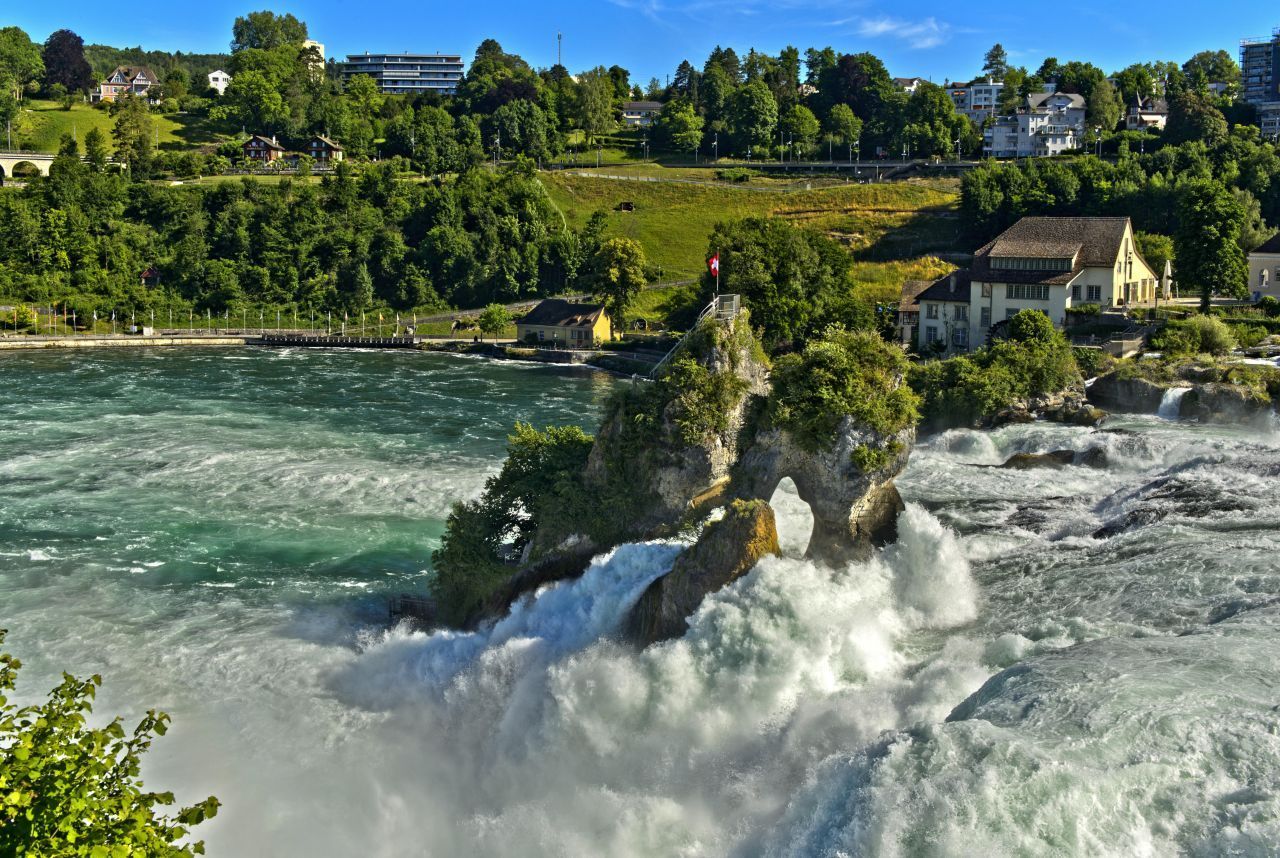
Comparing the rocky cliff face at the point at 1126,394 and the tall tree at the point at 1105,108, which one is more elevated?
the tall tree at the point at 1105,108

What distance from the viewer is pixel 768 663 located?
2152 centimetres

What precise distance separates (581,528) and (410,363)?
63.4 meters

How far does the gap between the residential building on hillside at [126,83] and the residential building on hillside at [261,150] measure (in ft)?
145

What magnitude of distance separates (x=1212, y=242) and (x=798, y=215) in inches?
2486

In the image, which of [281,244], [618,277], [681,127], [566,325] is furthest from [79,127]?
[618,277]

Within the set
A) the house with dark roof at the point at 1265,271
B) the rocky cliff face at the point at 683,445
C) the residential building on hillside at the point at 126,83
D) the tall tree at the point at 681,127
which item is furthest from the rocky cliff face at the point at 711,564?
the residential building on hillside at the point at 126,83

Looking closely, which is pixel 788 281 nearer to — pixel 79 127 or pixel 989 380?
pixel 989 380

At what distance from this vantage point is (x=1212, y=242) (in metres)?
72.1

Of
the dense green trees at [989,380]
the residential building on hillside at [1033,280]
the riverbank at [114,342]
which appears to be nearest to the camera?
the dense green trees at [989,380]

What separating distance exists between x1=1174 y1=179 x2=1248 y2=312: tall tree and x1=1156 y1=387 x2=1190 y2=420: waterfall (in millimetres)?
22408

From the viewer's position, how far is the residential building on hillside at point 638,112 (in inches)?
7461

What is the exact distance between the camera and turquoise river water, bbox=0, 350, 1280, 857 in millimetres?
16141

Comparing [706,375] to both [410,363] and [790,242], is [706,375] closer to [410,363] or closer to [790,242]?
[790,242]

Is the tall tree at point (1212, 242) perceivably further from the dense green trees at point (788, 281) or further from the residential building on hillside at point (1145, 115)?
the residential building on hillside at point (1145, 115)
